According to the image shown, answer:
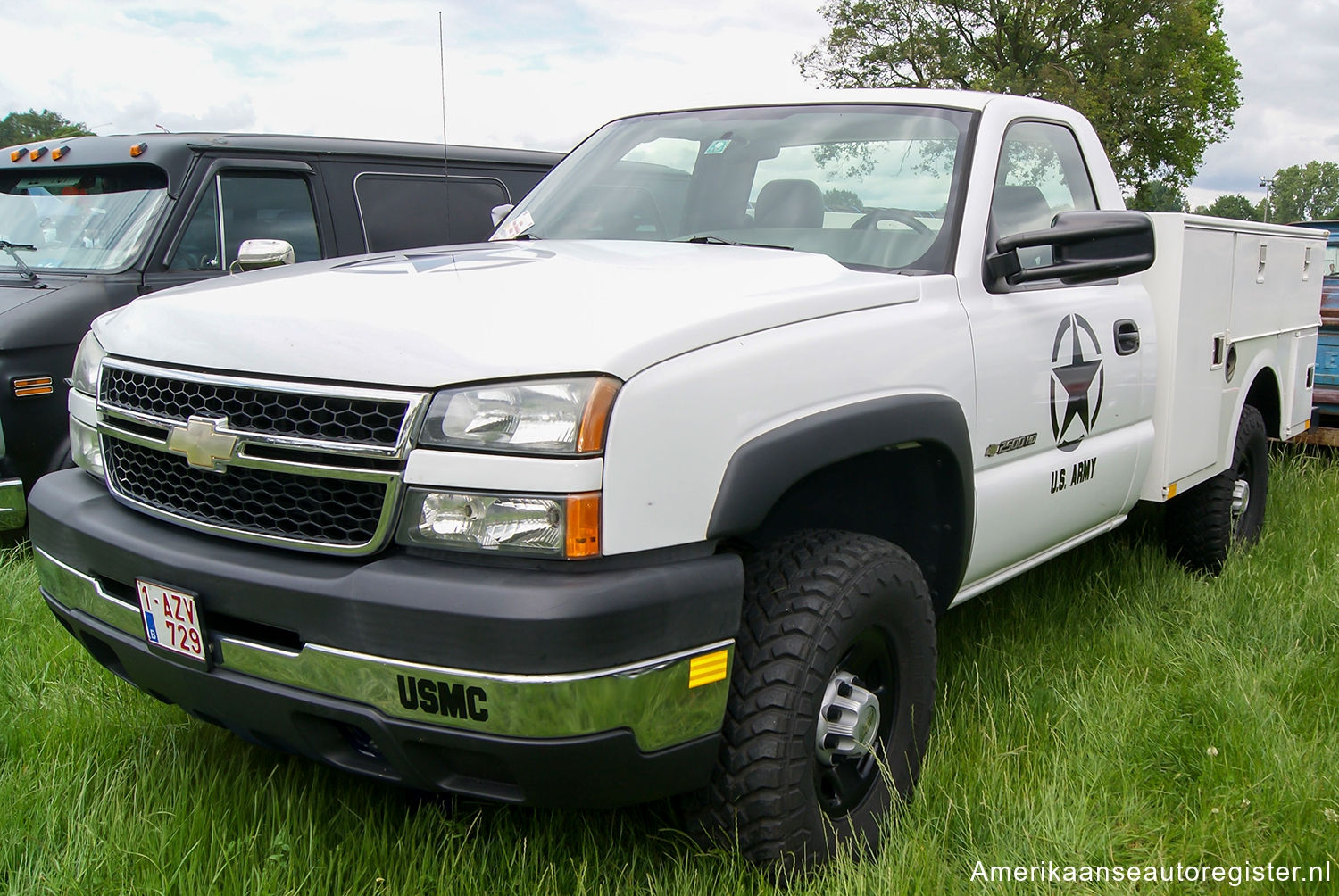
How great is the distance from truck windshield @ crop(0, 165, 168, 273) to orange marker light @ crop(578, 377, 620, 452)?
4.15 meters

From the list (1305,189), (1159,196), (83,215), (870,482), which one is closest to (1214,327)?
(870,482)

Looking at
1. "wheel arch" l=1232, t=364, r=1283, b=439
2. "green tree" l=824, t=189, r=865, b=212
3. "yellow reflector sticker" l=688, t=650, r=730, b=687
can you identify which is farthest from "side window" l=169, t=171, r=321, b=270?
"wheel arch" l=1232, t=364, r=1283, b=439

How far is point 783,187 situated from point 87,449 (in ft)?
6.38

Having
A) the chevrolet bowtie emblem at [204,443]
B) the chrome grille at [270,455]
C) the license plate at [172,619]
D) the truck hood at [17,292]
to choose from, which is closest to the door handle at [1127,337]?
the chrome grille at [270,455]

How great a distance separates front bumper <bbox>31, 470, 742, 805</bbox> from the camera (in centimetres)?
190

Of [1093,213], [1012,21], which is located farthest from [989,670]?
[1012,21]

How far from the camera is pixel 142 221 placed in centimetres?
540

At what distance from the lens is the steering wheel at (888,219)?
3.07 metres

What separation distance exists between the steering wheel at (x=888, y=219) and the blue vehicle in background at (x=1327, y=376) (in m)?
4.64

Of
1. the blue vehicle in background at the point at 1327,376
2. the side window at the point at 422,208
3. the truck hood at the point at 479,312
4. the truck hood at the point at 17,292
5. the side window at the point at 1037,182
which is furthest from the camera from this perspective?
the blue vehicle in background at the point at 1327,376

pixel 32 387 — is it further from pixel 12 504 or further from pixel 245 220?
pixel 245 220

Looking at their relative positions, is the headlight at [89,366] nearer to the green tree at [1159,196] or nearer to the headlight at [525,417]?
the headlight at [525,417]

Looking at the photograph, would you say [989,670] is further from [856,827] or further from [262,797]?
[262,797]

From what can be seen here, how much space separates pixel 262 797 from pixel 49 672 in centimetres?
119
